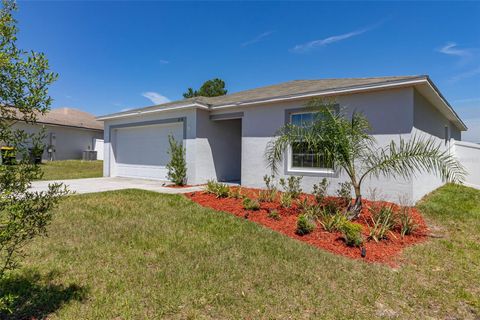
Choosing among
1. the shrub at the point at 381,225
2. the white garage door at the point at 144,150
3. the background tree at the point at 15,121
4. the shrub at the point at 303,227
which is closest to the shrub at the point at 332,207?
the shrub at the point at 381,225

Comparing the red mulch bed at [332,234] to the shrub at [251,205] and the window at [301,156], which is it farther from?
the window at [301,156]

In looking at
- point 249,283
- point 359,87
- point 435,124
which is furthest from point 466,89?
point 249,283

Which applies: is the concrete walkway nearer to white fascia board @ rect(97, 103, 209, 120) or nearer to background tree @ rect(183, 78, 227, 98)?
white fascia board @ rect(97, 103, 209, 120)

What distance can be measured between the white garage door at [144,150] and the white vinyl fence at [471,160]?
13.9m

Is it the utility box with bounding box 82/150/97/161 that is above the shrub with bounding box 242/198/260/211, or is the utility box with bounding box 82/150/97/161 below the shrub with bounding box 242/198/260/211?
above

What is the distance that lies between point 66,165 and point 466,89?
24.9m

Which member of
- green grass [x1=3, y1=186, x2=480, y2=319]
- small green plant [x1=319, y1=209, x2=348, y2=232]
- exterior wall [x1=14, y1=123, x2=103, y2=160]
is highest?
exterior wall [x1=14, y1=123, x2=103, y2=160]

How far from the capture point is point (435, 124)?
9852 millimetres

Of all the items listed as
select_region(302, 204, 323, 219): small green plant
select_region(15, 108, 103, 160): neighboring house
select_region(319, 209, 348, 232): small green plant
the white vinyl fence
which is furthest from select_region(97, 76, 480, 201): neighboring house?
select_region(15, 108, 103, 160): neighboring house

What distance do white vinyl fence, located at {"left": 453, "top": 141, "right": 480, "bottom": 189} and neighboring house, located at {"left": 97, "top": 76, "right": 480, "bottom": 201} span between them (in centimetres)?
69

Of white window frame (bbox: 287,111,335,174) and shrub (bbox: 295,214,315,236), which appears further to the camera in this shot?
white window frame (bbox: 287,111,335,174)

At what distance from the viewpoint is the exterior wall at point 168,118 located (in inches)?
420

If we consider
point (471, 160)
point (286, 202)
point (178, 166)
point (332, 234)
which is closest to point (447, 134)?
point (471, 160)

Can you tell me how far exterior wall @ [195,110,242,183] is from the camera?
10781mm
